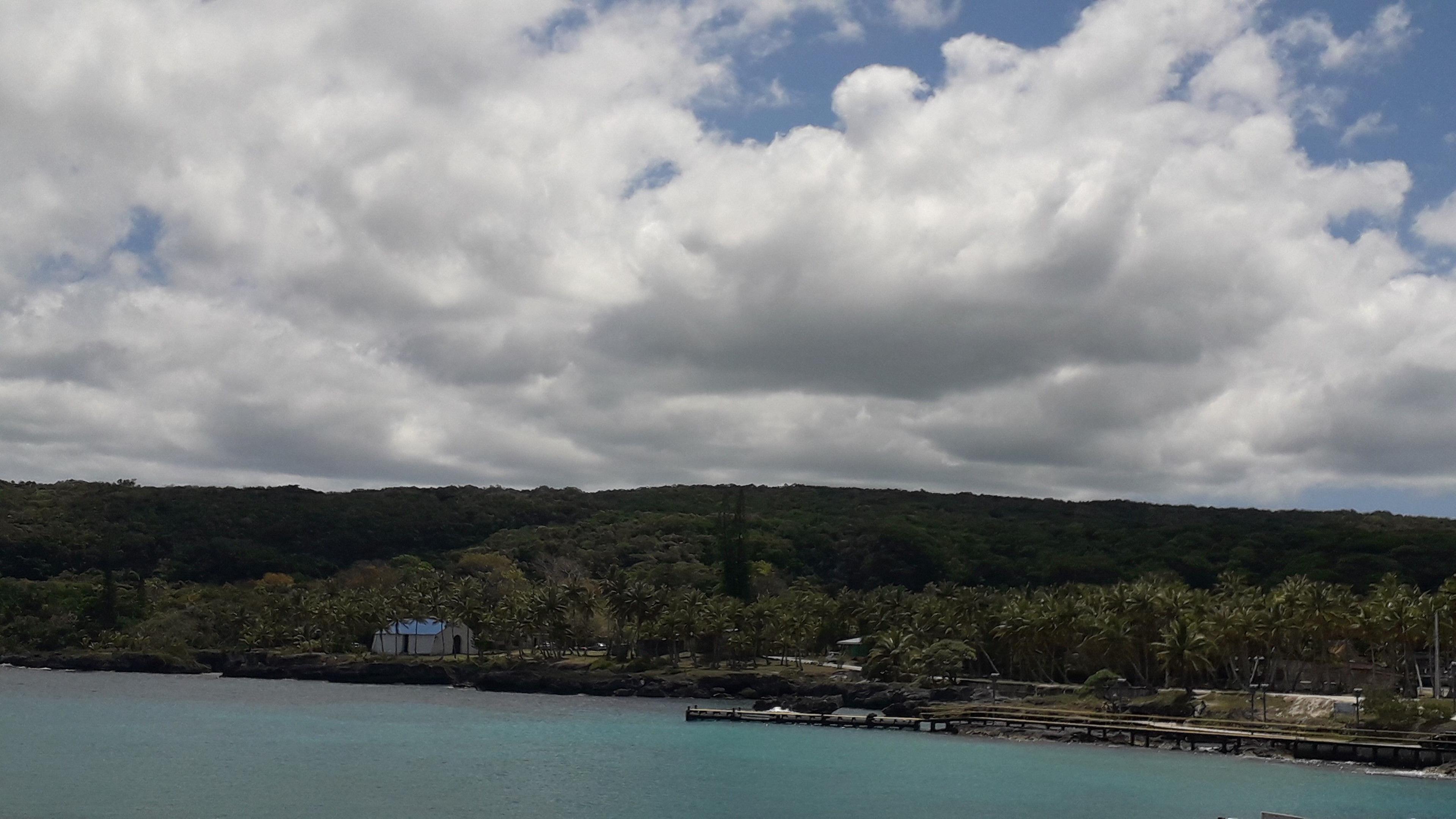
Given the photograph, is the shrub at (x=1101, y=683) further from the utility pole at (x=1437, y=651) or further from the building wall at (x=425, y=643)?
the building wall at (x=425, y=643)

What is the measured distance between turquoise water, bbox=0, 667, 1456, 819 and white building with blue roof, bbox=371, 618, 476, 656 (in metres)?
48.1

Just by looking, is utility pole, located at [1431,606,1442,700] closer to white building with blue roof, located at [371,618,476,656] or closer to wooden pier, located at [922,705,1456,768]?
wooden pier, located at [922,705,1456,768]

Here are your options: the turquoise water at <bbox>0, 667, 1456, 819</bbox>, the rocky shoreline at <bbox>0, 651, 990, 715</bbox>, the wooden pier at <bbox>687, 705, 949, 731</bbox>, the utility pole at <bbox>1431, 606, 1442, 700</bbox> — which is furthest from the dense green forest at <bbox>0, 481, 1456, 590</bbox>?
the turquoise water at <bbox>0, 667, 1456, 819</bbox>

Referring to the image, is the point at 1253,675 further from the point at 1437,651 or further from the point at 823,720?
the point at 823,720

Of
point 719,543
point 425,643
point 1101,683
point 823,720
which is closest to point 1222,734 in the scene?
point 1101,683

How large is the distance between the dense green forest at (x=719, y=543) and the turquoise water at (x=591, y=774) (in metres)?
70.7

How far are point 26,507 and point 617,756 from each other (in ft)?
479

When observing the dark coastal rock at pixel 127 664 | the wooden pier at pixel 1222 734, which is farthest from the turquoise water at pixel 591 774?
the dark coastal rock at pixel 127 664

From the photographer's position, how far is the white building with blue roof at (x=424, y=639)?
454ft

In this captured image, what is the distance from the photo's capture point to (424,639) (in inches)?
5482

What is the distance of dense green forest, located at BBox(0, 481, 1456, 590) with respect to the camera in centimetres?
14725

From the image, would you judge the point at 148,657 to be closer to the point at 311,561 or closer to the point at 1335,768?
the point at 311,561

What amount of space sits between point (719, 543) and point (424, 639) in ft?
129

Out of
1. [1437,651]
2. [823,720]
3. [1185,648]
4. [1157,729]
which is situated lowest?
[823,720]
